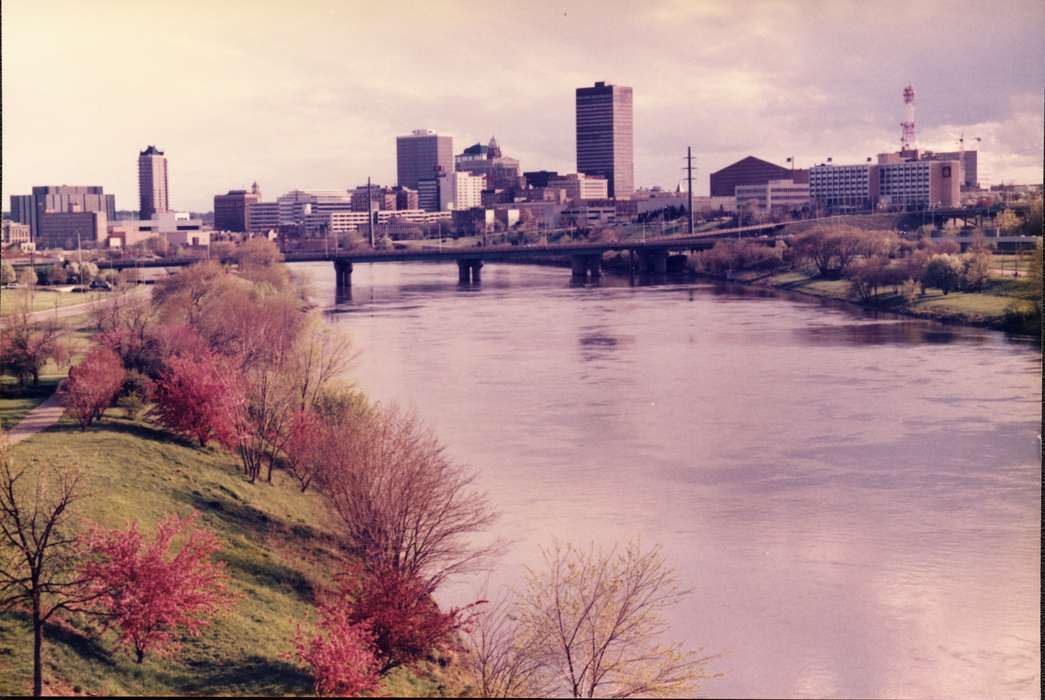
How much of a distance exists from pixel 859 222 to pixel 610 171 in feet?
258

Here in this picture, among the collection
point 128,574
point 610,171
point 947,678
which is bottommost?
point 947,678

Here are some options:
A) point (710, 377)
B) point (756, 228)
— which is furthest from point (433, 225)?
point (710, 377)

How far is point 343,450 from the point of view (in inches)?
569

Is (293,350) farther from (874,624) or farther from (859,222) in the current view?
(859,222)

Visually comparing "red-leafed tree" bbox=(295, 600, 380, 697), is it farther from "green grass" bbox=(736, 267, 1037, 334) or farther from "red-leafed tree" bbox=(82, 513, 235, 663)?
"green grass" bbox=(736, 267, 1037, 334)

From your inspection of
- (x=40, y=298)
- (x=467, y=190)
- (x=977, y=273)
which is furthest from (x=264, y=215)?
(x=977, y=273)

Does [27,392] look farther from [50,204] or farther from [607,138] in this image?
[607,138]

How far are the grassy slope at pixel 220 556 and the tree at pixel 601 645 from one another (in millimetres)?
1132

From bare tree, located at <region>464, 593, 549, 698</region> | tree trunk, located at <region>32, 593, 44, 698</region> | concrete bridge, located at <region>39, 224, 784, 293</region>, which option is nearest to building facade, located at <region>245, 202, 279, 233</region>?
concrete bridge, located at <region>39, 224, 784, 293</region>

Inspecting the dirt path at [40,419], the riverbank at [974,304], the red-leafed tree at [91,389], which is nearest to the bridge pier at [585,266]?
the riverbank at [974,304]

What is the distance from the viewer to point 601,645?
1022 centimetres

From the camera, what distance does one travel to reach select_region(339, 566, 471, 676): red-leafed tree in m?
10.8

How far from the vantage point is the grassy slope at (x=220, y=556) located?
9.88 m

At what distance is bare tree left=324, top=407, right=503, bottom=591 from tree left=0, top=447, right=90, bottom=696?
2.76 metres
